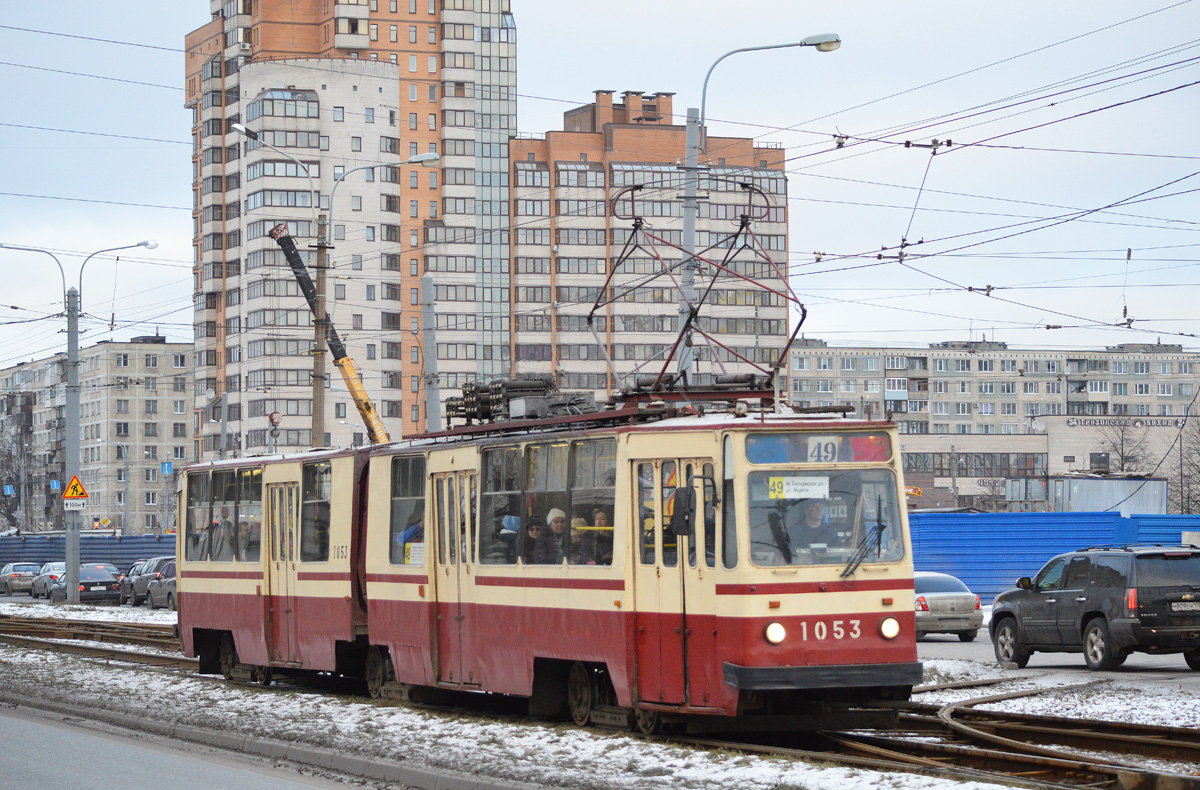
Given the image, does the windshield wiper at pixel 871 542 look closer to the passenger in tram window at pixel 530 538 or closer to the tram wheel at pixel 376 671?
the passenger in tram window at pixel 530 538

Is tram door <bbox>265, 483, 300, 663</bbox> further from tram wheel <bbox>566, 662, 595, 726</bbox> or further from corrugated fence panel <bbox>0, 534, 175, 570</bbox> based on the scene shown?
corrugated fence panel <bbox>0, 534, 175, 570</bbox>

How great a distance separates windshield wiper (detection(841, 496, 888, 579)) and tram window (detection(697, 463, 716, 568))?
1064 mm

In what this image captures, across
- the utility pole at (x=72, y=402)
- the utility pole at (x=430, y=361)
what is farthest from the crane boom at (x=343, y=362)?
the utility pole at (x=72, y=402)

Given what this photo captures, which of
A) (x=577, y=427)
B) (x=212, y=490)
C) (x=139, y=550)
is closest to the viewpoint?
(x=577, y=427)

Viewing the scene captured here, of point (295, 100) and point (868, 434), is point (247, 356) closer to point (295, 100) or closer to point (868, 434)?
point (295, 100)

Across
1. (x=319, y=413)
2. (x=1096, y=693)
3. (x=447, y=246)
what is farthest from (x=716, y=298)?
(x=1096, y=693)

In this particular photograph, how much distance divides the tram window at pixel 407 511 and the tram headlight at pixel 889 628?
615 cm

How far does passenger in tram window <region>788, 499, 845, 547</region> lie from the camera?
43.2 ft

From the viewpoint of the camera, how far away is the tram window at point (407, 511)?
1783cm

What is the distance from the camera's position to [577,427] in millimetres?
15180

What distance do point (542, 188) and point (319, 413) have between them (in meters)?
87.5

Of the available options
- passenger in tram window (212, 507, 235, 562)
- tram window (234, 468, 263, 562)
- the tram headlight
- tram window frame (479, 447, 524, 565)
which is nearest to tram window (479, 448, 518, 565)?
tram window frame (479, 447, 524, 565)

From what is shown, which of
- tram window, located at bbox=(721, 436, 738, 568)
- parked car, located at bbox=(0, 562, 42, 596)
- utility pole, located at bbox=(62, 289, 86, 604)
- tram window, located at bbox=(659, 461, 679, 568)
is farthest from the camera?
parked car, located at bbox=(0, 562, 42, 596)

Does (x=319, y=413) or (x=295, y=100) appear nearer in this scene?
(x=319, y=413)
